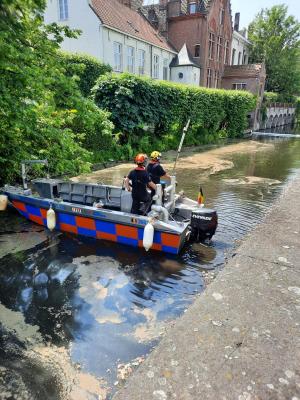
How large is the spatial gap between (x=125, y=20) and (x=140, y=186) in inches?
1018

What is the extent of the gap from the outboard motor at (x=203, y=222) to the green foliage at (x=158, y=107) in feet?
36.8

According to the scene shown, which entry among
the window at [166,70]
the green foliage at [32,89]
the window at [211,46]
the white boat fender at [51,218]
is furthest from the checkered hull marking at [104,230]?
the window at [211,46]

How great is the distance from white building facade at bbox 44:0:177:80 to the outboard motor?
20.2 meters

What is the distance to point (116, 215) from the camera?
729 centimetres

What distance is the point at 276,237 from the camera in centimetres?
754

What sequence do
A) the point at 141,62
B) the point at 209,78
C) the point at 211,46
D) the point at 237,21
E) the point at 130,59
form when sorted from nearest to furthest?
the point at 130,59 → the point at 141,62 → the point at 211,46 → the point at 209,78 → the point at 237,21

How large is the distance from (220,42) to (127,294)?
1651 inches

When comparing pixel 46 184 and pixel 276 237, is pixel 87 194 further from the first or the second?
pixel 276 237

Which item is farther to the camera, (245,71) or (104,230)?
(245,71)

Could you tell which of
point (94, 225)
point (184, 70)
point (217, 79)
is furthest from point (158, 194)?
point (217, 79)

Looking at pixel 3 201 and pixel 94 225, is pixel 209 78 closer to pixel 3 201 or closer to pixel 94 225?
pixel 3 201

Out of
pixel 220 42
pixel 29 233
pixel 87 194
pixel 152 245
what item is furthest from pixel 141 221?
pixel 220 42

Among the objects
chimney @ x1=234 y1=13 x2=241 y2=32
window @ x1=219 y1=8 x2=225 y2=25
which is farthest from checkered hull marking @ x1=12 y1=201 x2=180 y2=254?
chimney @ x1=234 y1=13 x2=241 y2=32

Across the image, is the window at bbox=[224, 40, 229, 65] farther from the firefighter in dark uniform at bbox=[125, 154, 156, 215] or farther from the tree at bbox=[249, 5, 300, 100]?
the firefighter in dark uniform at bbox=[125, 154, 156, 215]
